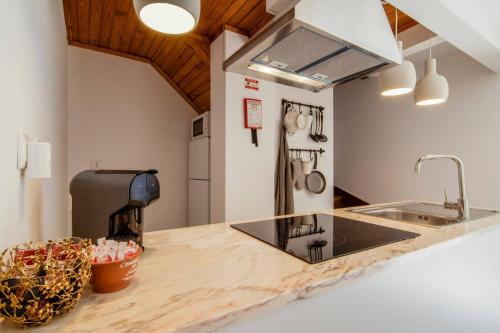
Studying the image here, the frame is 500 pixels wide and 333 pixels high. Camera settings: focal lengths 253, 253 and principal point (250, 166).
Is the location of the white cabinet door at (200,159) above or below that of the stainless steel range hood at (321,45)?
below

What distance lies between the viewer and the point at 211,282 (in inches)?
23.3

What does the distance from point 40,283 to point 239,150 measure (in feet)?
6.41

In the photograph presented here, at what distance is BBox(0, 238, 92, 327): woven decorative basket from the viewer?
389 millimetres

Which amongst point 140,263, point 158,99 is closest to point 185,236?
point 140,263

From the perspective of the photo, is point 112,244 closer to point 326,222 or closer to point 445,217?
point 326,222

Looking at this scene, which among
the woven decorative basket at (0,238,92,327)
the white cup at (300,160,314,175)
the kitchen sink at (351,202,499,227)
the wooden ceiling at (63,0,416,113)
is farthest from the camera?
the white cup at (300,160,314,175)

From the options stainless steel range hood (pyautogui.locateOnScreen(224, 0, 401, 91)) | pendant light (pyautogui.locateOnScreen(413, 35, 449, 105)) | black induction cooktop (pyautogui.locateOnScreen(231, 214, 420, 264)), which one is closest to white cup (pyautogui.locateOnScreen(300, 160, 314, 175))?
pendant light (pyautogui.locateOnScreen(413, 35, 449, 105))

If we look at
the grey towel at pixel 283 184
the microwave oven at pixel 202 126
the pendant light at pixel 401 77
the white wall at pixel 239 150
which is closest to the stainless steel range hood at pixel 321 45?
the pendant light at pixel 401 77

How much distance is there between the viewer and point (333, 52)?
0.98 meters

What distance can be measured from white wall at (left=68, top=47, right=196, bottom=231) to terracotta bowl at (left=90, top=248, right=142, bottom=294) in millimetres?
2786

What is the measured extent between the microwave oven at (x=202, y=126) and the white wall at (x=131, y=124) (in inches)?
22.9

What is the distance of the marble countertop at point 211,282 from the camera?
45 centimetres

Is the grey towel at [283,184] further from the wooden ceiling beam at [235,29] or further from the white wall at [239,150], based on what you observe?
the wooden ceiling beam at [235,29]

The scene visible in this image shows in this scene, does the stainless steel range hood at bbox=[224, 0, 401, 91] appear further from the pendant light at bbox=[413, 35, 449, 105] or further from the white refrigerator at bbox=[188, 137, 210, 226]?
the white refrigerator at bbox=[188, 137, 210, 226]
